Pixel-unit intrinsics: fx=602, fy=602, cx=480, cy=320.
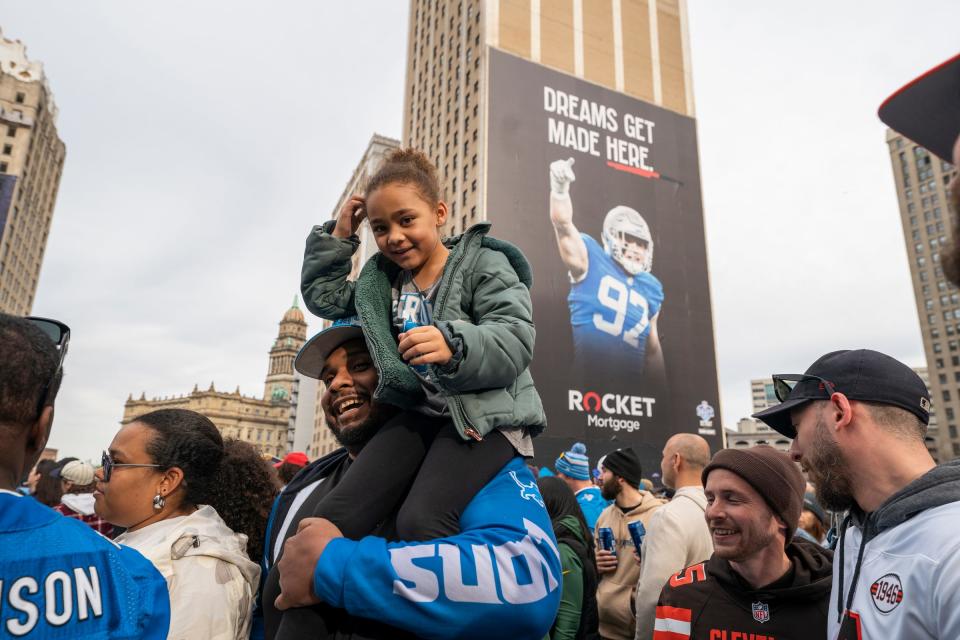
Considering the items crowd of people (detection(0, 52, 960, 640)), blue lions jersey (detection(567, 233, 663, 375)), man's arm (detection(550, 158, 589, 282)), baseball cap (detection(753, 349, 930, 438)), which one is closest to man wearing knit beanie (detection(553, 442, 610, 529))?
crowd of people (detection(0, 52, 960, 640))

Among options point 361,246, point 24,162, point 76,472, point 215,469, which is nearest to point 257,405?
point 24,162

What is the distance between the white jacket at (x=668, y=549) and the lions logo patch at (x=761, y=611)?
0.90 meters

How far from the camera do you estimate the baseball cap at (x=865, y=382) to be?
232 centimetres

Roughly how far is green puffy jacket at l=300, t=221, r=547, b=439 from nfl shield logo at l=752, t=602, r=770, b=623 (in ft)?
5.58

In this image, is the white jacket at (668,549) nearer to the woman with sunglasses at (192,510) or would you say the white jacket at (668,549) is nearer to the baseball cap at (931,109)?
the woman with sunglasses at (192,510)

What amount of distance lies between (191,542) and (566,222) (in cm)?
2892

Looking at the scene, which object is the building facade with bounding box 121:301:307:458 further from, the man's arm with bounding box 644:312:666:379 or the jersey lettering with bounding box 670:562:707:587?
the jersey lettering with bounding box 670:562:707:587

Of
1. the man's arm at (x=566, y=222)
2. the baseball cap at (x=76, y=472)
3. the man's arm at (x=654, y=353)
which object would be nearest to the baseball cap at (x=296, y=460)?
the baseball cap at (x=76, y=472)

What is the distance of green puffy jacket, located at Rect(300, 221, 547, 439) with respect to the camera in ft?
5.82

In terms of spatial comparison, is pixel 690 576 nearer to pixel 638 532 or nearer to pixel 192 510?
pixel 638 532

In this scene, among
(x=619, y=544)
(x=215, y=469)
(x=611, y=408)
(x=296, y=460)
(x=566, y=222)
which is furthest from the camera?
(x=566, y=222)

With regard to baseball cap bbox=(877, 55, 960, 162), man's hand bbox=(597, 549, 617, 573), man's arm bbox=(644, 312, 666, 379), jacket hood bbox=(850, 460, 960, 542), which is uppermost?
man's arm bbox=(644, 312, 666, 379)

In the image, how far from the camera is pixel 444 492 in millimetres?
1764

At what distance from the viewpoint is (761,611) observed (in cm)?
287
